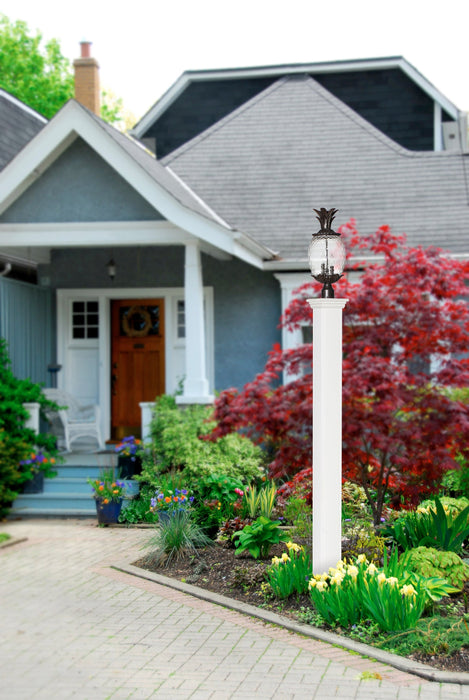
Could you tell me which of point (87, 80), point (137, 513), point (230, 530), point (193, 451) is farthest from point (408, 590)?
point (87, 80)

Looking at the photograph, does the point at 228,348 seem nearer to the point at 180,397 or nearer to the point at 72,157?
the point at 180,397

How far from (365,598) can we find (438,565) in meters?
0.98

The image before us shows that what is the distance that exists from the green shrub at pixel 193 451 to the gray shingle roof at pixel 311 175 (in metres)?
3.39

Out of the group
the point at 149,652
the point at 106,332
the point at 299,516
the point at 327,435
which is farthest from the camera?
the point at 106,332

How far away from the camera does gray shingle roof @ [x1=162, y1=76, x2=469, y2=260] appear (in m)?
13.2

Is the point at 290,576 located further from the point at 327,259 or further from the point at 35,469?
the point at 35,469

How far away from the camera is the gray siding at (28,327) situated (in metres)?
11.9

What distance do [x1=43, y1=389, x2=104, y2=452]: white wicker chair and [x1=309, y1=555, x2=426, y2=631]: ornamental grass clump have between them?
6691 mm

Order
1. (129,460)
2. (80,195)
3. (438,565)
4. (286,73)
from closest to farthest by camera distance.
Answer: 1. (438,565)
2. (129,460)
3. (80,195)
4. (286,73)

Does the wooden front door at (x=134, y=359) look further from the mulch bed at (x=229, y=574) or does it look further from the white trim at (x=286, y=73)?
the white trim at (x=286, y=73)

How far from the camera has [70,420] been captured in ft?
40.4

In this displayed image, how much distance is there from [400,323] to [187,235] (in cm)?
406

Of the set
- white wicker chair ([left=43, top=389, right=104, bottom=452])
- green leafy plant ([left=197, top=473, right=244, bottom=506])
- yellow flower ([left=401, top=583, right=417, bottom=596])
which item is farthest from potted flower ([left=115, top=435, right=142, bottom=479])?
yellow flower ([left=401, top=583, right=417, bottom=596])

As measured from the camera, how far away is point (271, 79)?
60.4 ft
